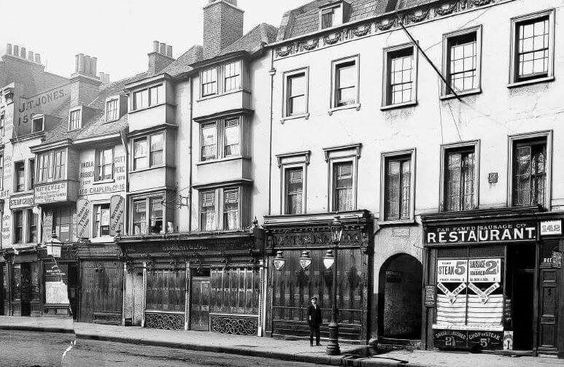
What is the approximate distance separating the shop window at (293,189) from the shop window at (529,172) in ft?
28.5

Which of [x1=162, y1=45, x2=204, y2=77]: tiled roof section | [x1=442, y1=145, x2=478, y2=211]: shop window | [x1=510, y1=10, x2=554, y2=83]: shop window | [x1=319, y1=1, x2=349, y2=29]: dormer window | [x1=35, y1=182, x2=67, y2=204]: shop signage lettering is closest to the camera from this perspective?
[x1=510, y1=10, x2=554, y2=83]: shop window

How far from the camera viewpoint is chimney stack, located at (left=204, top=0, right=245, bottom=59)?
30.9m

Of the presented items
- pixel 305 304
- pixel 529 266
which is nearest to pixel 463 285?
pixel 529 266

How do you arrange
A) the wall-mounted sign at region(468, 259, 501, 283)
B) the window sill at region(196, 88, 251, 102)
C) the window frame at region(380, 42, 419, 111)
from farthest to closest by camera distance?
the window sill at region(196, 88, 251, 102)
the window frame at region(380, 42, 419, 111)
the wall-mounted sign at region(468, 259, 501, 283)

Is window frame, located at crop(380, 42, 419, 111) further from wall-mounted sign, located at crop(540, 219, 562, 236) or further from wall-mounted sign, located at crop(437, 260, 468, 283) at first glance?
wall-mounted sign, located at crop(540, 219, 562, 236)

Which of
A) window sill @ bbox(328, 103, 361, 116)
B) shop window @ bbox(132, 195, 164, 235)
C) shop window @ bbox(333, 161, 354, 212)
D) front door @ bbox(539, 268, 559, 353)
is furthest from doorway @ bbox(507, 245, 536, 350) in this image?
shop window @ bbox(132, 195, 164, 235)

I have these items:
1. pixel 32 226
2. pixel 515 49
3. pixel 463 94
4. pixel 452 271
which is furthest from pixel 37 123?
pixel 515 49

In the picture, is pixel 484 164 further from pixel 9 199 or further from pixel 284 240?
pixel 9 199

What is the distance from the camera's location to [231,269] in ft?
95.0

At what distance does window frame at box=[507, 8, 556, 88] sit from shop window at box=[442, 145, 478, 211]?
243 cm

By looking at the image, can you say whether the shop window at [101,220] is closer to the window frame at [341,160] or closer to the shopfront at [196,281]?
the shopfront at [196,281]

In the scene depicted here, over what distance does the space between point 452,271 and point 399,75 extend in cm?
698

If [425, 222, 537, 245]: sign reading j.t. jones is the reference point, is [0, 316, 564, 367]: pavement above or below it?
below

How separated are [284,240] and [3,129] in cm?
2362
